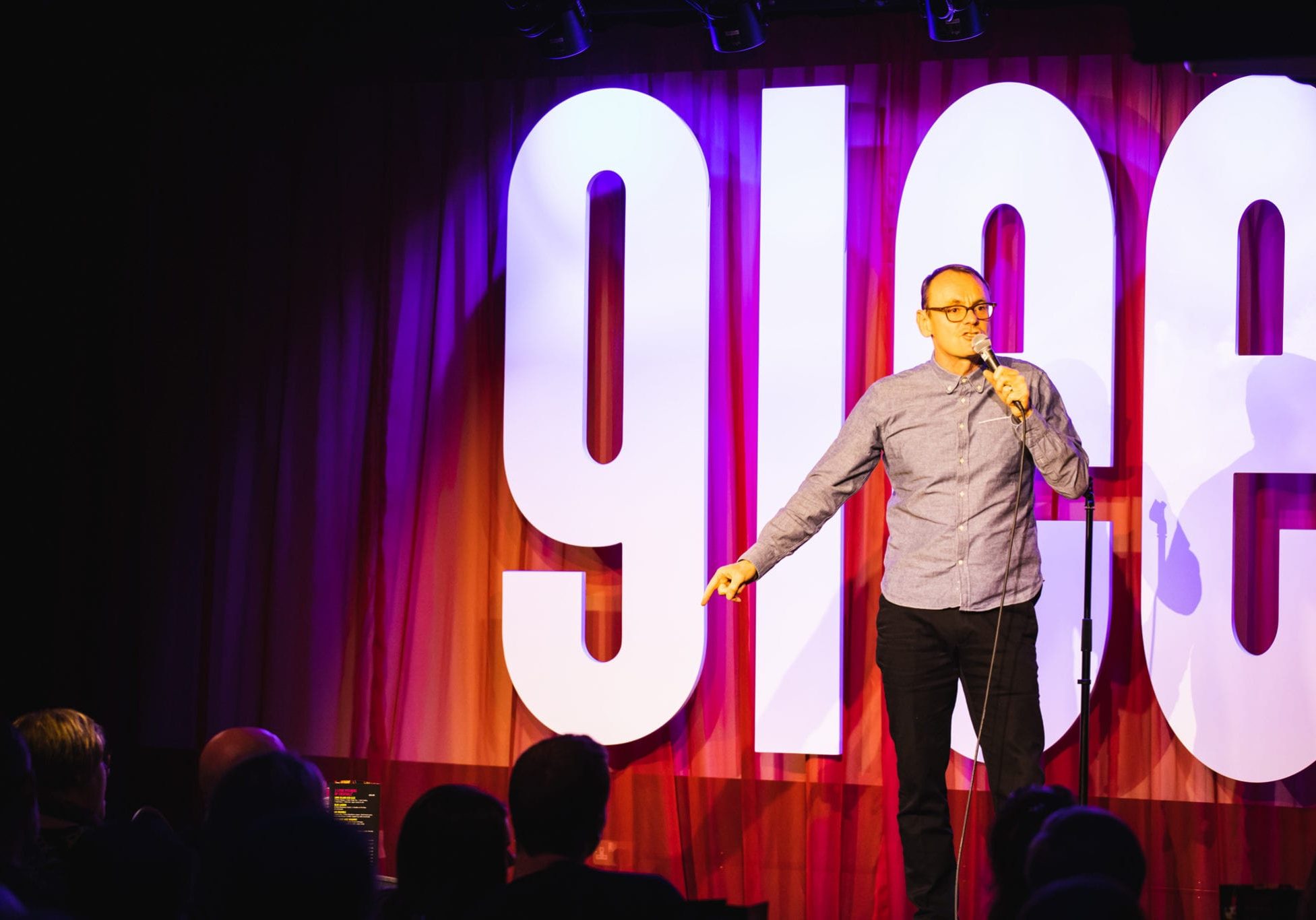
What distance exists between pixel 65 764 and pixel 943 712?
2.04 m

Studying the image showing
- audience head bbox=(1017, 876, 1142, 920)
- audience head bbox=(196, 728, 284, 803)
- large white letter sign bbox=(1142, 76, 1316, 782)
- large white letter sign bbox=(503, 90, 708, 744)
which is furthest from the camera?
large white letter sign bbox=(503, 90, 708, 744)

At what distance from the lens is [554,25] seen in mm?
4109

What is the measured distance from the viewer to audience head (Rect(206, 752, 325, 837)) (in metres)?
2.09

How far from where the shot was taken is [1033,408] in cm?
323

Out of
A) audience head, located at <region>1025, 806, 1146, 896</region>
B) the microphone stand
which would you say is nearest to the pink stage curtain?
the microphone stand

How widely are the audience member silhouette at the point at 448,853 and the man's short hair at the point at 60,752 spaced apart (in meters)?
0.94

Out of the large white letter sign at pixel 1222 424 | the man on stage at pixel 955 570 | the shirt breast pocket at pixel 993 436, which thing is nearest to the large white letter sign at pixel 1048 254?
the large white letter sign at pixel 1222 424

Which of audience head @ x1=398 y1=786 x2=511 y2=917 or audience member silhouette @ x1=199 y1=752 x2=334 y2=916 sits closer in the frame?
audience head @ x1=398 y1=786 x2=511 y2=917

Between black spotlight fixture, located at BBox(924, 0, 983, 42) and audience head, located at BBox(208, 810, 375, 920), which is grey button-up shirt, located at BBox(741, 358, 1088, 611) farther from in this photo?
audience head, located at BBox(208, 810, 375, 920)

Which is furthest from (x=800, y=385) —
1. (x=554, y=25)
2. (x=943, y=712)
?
(x=554, y=25)

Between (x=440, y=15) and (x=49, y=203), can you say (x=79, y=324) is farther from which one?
(x=440, y=15)

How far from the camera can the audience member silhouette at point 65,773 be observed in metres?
2.45

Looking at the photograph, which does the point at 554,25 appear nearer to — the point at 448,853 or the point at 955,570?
the point at 955,570

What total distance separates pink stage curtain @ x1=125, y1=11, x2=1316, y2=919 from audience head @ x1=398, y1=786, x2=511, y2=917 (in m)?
2.35
